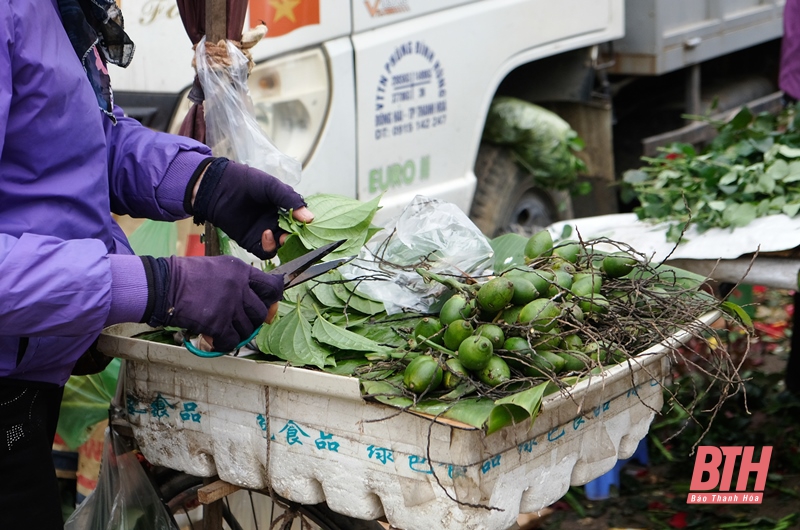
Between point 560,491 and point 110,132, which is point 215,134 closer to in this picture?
point 110,132

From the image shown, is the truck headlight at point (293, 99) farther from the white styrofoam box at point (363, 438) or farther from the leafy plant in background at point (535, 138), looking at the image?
the white styrofoam box at point (363, 438)

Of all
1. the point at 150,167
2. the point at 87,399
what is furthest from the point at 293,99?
the point at 150,167

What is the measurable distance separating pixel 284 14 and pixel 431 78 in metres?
0.83

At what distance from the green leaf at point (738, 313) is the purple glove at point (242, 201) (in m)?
0.97

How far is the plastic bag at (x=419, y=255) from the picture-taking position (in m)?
2.06

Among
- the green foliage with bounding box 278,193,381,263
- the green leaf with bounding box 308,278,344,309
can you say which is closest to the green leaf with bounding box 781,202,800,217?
the green foliage with bounding box 278,193,381,263

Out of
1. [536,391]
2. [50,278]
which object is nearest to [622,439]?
[536,391]

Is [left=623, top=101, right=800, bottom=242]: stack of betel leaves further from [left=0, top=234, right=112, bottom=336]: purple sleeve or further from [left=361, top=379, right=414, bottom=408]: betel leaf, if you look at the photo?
[left=0, top=234, right=112, bottom=336]: purple sleeve

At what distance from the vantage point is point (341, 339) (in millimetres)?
1899

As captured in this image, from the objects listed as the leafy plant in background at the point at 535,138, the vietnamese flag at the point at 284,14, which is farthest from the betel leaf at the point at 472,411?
the leafy plant in background at the point at 535,138

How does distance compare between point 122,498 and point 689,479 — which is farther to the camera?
point 689,479

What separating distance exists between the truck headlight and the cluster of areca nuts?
5.60 feet

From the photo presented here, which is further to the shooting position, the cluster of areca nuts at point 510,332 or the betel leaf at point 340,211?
the betel leaf at point 340,211

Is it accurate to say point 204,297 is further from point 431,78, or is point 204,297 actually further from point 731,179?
point 431,78
